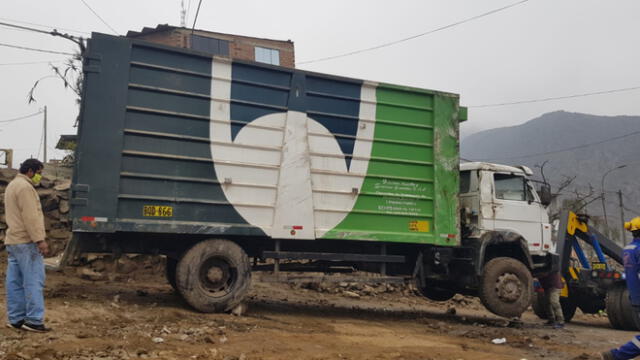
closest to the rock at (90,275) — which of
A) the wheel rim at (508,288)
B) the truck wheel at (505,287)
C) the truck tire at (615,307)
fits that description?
the truck wheel at (505,287)

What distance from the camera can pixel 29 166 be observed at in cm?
533

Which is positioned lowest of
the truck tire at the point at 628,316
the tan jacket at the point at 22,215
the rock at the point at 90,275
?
the truck tire at the point at 628,316

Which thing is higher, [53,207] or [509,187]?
[509,187]

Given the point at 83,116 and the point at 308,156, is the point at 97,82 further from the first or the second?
the point at 308,156

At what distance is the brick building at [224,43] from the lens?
2453 cm

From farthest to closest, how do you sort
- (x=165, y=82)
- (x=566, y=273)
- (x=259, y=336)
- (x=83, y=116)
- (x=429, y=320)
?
(x=566, y=273), (x=429, y=320), (x=165, y=82), (x=83, y=116), (x=259, y=336)

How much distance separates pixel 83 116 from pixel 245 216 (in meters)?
2.33

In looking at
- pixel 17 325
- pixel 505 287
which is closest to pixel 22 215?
pixel 17 325

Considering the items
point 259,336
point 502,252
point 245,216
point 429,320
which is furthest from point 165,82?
point 502,252

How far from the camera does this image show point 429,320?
8.51m

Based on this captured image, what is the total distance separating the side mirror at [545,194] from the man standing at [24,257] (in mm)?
7367

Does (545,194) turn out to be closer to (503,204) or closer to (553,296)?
(503,204)

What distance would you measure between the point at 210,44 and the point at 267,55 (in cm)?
280

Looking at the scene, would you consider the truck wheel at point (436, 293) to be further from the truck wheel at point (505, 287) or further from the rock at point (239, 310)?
the rock at point (239, 310)
